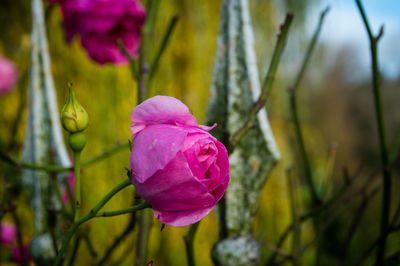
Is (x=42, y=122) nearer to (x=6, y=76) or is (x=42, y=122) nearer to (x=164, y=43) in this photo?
(x=164, y=43)

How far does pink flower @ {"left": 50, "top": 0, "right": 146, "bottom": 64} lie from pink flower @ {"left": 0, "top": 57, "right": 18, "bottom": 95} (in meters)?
1.01

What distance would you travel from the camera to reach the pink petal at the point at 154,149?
23cm

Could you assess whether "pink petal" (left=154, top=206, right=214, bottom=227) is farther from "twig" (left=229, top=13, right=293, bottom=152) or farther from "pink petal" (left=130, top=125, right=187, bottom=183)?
"twig" (left=229, top=13, right=293, bottom=152)

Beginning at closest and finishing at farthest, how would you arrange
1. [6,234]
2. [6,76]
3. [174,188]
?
[174,188] < [6,234] < [6,76]

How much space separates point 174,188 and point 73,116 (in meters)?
0.10

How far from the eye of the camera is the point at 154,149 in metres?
0.24

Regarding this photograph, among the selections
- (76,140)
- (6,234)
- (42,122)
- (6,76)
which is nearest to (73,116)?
(76,140)

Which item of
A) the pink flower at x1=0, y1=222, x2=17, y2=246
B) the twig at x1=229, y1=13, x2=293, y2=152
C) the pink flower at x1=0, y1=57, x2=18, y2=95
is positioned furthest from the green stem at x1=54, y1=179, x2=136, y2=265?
the pink flower at x1=0, y1=57, x2=18, y2=95

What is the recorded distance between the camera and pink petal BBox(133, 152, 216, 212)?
0.78 ft

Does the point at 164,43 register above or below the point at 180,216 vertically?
above

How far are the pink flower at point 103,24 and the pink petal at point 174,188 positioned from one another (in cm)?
34

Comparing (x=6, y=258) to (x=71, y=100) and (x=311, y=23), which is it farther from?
(x=311, y=23)

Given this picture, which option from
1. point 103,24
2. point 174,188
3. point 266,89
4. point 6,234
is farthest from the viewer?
point 6,234

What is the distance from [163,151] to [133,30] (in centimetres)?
40
